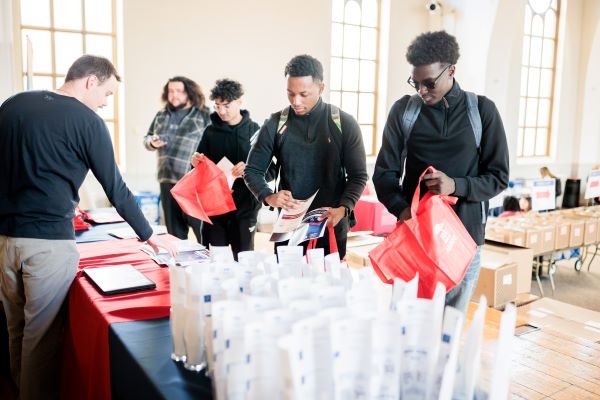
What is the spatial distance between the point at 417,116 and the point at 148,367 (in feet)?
3.87

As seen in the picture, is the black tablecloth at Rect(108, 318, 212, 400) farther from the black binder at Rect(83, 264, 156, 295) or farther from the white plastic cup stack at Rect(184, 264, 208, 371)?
the black binder at Rect(83, 264, 156, 295)

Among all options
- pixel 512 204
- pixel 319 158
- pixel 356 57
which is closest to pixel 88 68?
pixel 319 158

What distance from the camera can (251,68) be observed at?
22.1ft

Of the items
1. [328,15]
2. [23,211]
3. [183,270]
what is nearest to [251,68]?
[328,15]

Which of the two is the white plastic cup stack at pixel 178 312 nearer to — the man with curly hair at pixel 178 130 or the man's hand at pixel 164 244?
the man's hand at pixel 164 244

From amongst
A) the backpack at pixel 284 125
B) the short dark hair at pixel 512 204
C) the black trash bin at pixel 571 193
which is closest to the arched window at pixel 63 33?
the backpack at pixel 284 125

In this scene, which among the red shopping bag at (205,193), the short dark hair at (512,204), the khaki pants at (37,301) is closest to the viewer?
the khaki pants at (37,301)

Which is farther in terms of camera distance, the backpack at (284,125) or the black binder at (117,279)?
the backpack at (284,125)

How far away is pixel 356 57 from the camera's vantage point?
798 cm

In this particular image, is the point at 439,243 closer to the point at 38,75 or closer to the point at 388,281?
the point at 388,281

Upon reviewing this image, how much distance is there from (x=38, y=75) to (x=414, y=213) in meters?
5.39

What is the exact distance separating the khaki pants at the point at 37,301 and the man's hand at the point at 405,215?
1146mm

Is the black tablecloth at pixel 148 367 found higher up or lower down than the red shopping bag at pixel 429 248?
lower down

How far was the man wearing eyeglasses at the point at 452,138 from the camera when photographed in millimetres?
1738
